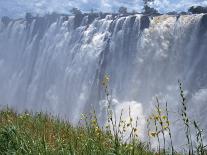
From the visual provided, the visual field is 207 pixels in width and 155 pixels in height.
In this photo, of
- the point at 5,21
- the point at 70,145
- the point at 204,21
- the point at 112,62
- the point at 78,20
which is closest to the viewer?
the point at 70,145

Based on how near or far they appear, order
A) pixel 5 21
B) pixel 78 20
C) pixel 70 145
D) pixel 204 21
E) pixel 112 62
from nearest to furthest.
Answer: pixel 70 145 < pixel 204 21 < pixel 112 62 < pixel 78 20 < pixel 5 21

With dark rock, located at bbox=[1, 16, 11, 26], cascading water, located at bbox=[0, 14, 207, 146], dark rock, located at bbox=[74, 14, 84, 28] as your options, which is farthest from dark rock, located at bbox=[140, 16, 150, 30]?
dark rock, located at bbox=[1, 16, 11, 26]

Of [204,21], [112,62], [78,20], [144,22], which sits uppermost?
[78,20]

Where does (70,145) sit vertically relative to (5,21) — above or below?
below

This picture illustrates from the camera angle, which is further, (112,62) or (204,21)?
(112,62)

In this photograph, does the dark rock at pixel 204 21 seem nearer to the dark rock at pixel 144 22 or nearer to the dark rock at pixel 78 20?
the dark rock at pixel 144 22

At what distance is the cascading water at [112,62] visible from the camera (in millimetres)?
42438

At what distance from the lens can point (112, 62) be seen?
171 ft

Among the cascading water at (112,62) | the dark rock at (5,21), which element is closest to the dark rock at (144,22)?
the cascading water at (112,62)

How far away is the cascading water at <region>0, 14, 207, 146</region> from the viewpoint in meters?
42.4

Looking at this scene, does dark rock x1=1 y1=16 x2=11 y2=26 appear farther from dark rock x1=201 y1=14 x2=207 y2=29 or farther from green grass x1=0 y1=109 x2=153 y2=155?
green grass x1=0 y1=109 x2=153 y2=155

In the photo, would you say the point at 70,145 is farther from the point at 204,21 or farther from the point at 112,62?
the point at 112,62

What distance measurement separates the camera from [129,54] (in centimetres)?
5009

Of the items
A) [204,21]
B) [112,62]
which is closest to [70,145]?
[204,21]
